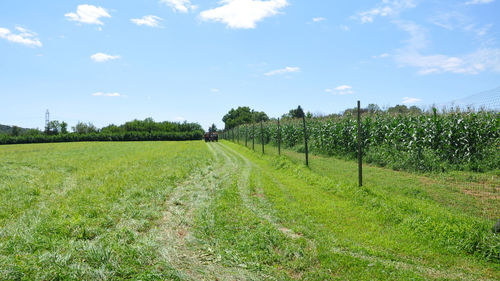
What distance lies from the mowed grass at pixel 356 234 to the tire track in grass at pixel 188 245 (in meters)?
0.23

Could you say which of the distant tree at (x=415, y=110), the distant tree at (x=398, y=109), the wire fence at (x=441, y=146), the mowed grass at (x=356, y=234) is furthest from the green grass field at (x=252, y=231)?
the distant tree at (x=398, y=109)

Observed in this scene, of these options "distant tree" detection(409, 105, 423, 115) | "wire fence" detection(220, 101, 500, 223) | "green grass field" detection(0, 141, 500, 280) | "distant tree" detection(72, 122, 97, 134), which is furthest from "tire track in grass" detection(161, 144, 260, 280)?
"distant tree" detection(72, 122, 97, 134)

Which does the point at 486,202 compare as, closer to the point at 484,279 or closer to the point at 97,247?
the point at 484,279

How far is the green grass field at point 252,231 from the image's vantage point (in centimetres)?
358

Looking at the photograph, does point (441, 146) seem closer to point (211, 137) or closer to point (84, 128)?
point (211, 137)

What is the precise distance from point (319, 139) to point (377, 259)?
1475cm

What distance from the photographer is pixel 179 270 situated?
11.6ft

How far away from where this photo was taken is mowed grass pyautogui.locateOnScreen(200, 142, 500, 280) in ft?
12.1

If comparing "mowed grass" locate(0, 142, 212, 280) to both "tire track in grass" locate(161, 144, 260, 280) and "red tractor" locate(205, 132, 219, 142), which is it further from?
"red tractor" locate(205, 132, 219, 142)

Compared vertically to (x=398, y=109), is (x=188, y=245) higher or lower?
lower

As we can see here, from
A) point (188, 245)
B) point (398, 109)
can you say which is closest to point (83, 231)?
point (188, 245)

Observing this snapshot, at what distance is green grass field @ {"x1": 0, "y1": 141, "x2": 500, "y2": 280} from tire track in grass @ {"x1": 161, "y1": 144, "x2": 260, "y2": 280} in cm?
2

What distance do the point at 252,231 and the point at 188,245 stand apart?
105 centimetres

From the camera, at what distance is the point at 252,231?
4785 millimetres
